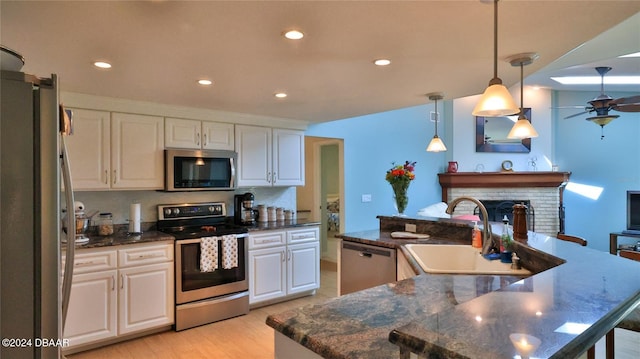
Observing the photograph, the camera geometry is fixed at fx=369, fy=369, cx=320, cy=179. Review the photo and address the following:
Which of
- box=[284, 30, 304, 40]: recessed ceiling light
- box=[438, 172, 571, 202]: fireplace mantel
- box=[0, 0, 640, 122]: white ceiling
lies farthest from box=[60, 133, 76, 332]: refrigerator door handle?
box=[438, 172, 571, 202]: fireplace mantel

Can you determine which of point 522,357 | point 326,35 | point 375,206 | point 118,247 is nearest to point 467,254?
point 326,35

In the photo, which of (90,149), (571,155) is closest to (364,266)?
(90,149)

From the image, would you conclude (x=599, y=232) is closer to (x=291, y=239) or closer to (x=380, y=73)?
(x=291, y=239)

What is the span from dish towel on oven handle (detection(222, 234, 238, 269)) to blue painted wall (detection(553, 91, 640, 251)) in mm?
6305

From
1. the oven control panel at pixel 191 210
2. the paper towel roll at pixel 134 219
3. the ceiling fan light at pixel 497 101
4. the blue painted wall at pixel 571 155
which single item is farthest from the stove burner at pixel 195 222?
the ceiling fan light at pixel 497 101

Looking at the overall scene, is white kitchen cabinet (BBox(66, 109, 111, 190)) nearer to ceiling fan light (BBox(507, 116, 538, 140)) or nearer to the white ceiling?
the white ceiling

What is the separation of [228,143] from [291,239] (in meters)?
1.27

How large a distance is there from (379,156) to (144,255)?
3685 mm

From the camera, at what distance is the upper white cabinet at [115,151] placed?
10.2 ft

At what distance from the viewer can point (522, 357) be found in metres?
0.61

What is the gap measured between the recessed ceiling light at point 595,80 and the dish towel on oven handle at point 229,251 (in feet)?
18.7

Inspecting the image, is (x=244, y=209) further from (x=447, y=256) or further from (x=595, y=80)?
(x=595, y=80)

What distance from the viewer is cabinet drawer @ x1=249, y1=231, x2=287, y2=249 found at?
3.83 metres

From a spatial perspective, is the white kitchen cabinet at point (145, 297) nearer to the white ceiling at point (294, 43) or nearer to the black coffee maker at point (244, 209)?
the black coffee maker at point (244, 209)
